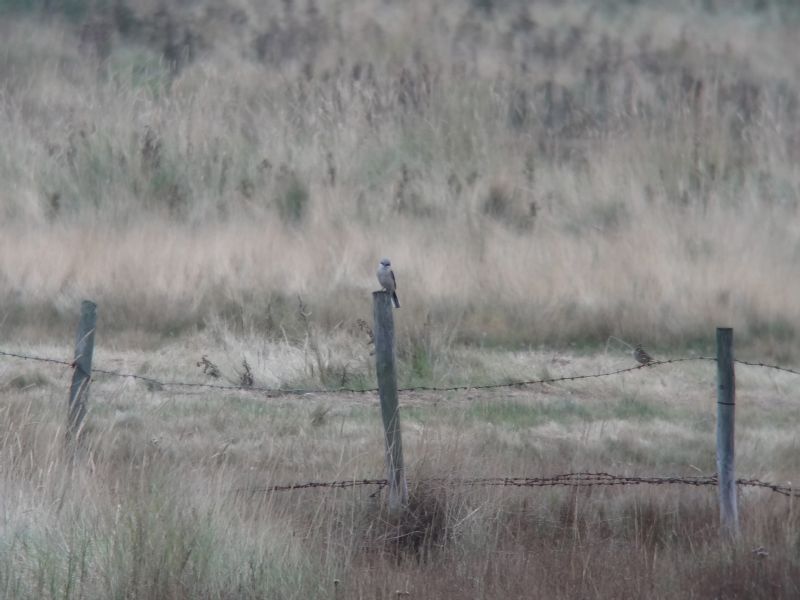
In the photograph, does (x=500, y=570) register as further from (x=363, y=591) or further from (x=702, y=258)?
(x=702, y=258)

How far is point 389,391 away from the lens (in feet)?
20.6

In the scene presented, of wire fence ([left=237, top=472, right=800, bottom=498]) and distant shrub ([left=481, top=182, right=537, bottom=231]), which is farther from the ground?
distant shrub ([left=481, top=182, right=537, bottom=231])

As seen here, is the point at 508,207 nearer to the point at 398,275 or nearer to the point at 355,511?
the point at 398,275

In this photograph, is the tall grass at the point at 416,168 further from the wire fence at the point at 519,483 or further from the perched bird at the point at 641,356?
the wire fence at the point at 519,483

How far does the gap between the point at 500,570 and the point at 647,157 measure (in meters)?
12.2

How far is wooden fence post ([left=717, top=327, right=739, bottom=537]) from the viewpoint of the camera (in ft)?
19.9

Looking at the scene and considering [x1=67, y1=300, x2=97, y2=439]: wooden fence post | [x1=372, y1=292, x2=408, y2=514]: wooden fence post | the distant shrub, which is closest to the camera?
[x1=372, y1=292, x2=408, y2=514]: wooden fence post

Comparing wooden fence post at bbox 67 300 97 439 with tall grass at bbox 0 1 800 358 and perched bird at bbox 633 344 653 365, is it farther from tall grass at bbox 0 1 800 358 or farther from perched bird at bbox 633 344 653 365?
perched bird at bbox 633 344 653 365

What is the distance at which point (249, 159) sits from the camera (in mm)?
17250

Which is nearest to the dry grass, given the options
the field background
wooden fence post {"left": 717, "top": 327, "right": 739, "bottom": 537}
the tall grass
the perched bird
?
the field background

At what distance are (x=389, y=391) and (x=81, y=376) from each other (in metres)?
1.67

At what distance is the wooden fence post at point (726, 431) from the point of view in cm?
605

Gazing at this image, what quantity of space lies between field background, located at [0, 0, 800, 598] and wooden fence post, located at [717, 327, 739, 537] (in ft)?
0.39

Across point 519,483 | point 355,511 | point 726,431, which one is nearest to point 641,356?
point 519,483
